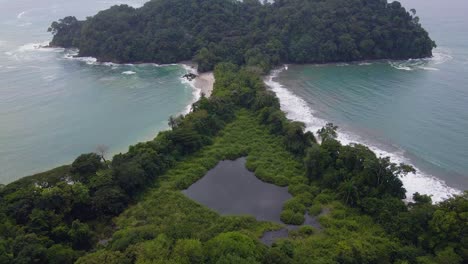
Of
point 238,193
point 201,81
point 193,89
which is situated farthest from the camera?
point 201,81

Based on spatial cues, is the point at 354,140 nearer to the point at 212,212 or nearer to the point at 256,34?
the point at 212,212

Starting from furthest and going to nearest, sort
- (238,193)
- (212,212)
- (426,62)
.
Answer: (426,62), (238,193), (212,212)

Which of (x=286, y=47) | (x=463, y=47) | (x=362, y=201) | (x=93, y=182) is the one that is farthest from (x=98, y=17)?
(x=463, y=47)

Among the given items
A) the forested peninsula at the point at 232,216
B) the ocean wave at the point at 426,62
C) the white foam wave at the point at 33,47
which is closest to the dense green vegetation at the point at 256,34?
the ocean wave at the point at 426,62

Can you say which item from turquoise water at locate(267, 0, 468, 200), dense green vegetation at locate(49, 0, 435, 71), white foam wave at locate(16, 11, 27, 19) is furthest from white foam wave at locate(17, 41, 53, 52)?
turquoise water at locate(267, 0, 468, 200)

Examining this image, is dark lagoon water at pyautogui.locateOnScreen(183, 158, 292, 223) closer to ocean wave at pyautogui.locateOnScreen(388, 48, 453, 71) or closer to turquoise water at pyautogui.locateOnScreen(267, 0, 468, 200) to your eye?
turquoise water at pyautogui.locateOnScreen(267, 0, 468, 200)

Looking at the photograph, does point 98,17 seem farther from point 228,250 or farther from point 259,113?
point 228,250

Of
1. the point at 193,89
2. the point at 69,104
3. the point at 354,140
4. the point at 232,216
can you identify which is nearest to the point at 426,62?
the point at 354,140
